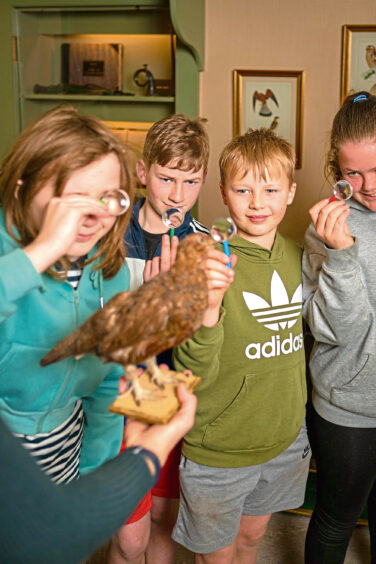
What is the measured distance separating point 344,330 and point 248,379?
0.26 m

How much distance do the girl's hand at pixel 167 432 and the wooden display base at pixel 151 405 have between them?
1 centimetres

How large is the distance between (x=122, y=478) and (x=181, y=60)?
2203 millimetres

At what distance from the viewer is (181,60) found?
2.52 meters

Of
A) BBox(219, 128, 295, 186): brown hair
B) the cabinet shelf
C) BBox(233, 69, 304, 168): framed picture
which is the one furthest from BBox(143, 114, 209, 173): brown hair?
BBox(233, 69, 304, 168): framed picture

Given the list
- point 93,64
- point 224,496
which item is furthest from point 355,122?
point 93,64

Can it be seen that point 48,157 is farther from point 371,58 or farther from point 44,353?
point 371,58

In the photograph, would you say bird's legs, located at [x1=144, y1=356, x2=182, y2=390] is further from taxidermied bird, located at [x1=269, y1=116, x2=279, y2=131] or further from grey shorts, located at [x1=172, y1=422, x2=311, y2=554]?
taxidermied bird, located at [x1=269, y1=116, x2=279, y2=131]

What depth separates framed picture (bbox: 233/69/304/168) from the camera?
8.66ft

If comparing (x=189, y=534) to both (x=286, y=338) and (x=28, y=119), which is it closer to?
(x=286, y=338)

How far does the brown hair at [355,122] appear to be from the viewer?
4.23 feet

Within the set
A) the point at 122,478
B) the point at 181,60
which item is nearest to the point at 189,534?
the point at 122,478

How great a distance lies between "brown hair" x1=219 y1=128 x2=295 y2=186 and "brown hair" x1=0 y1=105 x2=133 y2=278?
41 cm

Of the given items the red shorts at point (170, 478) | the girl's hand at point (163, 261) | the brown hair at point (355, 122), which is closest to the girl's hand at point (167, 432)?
the girl's hand at point (163, 261)

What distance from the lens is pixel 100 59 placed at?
2648 millimetres
